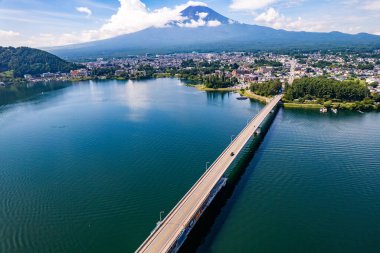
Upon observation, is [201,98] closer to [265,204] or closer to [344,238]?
[265,204]

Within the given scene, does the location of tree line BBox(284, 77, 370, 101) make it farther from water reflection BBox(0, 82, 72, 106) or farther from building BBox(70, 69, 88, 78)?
building BBox(70, 69, 88, 78)

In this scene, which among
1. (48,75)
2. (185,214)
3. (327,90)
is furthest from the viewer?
(48,75)

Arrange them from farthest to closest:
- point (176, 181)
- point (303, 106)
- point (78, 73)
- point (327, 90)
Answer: point (78, 73), point (327, 90), point (303, 106), point (176, 181)

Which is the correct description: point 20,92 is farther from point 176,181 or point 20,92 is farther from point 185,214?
point 185,214

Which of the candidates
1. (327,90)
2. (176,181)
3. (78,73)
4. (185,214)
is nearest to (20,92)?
(78,73)

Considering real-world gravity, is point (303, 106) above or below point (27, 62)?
below

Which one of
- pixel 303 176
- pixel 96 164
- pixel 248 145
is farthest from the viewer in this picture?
pixel 248 145

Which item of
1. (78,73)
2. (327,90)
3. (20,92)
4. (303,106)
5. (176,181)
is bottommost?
(176,181)

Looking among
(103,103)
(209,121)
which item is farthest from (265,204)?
(103,103)
